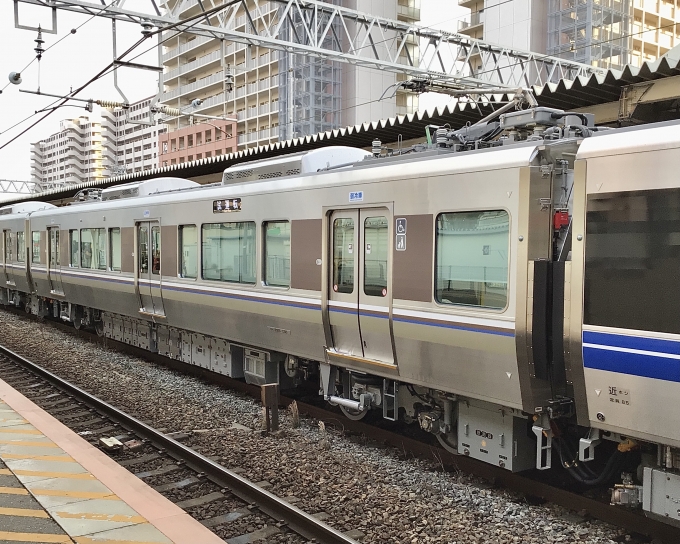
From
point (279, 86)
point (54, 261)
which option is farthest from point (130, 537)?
point (279, 86)

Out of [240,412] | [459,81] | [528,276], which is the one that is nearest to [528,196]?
[528,276]

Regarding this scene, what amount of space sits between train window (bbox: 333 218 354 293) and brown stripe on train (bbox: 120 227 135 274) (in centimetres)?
635

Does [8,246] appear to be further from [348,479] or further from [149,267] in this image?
[348,479]

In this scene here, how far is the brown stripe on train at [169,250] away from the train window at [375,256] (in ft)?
16.6

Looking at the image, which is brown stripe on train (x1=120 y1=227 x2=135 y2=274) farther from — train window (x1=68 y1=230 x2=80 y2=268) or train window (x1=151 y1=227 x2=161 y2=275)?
train window (x1=68 y1=230 x2=80 y2=268)

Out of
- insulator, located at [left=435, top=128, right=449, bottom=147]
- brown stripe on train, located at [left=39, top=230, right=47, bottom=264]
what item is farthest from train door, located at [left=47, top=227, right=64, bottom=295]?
insulator, located at [left=435, top=128, right=449, bottom=147]

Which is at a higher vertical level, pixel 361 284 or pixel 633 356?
pixel 361 284

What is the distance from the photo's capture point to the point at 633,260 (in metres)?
5.09

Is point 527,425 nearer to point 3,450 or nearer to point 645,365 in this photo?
point 645,365

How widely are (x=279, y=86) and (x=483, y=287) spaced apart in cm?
6026

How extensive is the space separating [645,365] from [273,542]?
3.20 meters

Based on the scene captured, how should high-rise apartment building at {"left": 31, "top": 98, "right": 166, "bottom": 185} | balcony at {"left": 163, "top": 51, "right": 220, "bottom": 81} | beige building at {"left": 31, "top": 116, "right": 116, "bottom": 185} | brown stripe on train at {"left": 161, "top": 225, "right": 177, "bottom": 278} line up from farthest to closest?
beige building at {"left": 31, "top": 116, "right": 116, "bottom": 185} < high-rise apartment building at {"left": 31, "top": 98, "right": 166, "bottom": 185} < balcony at {"left": 163, "top": 51, "right": 220, "bottom": 81} < brown stripe on train at {"left": 161, "top": 225, "right": 177, "bottom": 278}

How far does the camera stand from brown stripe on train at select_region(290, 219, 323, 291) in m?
8.30

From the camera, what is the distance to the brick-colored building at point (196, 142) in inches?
2677
